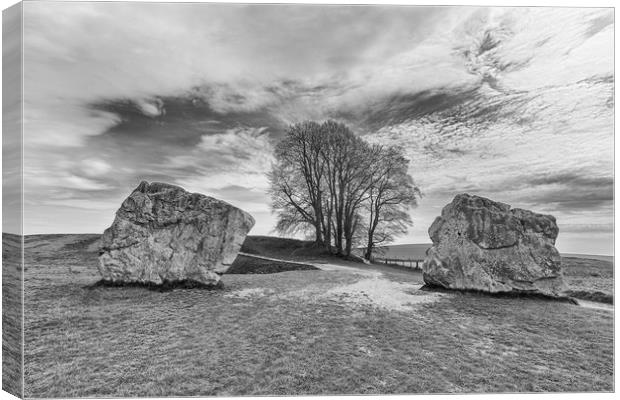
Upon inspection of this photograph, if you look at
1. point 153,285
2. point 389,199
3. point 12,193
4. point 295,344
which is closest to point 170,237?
point 153,285

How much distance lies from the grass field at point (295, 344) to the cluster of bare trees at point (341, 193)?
339 centimetres

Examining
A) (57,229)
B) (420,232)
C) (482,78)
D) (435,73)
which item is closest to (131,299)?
(57,229)

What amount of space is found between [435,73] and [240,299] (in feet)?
18.0

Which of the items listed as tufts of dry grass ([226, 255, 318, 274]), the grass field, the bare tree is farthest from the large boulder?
the bare tree

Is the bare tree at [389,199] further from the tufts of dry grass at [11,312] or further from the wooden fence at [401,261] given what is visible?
the tufts of dry grass at [11,312]

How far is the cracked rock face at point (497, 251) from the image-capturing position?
6.27 m

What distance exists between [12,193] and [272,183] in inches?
180

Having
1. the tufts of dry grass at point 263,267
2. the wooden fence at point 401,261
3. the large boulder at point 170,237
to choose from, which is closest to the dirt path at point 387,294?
the large boulder at point 170,237

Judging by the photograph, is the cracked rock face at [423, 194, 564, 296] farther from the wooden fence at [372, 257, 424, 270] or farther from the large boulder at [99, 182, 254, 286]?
the wooden fence at [372, 257, 424, 270]

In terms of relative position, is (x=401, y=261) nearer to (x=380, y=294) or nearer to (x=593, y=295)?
(x=380, y=294)

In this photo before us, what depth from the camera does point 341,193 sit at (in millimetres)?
10375

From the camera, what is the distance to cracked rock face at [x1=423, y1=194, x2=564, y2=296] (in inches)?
247

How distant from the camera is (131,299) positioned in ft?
18.5

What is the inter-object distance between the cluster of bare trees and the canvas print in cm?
88
